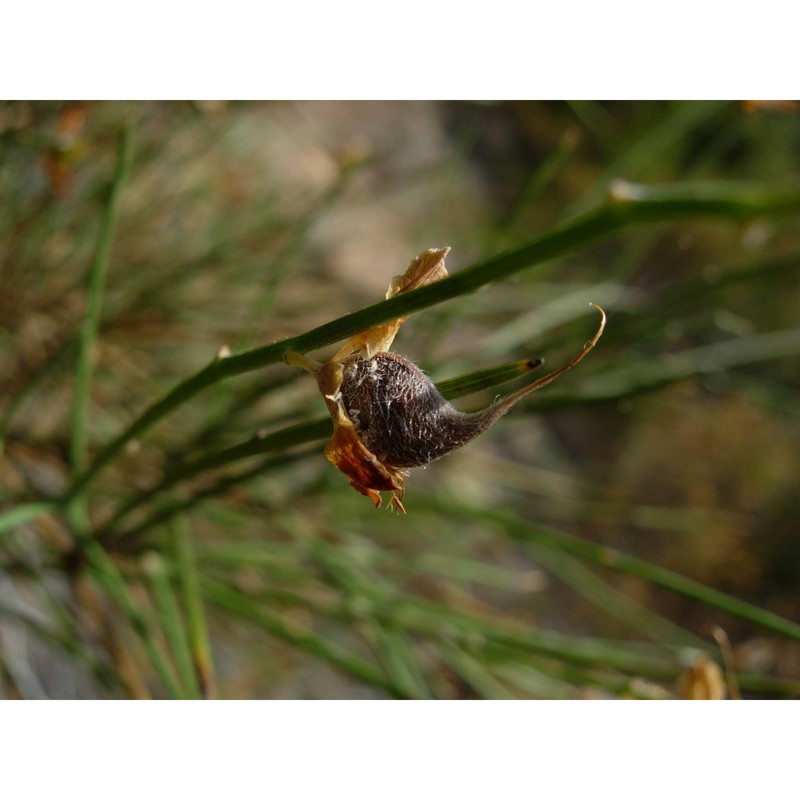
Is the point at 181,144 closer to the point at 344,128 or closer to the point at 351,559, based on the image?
the point at 351,559

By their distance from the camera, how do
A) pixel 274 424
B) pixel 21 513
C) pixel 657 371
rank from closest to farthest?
pixel 21 513
pixel 274 424
pixel 657 371

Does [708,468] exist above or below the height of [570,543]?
above

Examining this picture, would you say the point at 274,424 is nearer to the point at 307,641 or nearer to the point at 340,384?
the point at 307,641

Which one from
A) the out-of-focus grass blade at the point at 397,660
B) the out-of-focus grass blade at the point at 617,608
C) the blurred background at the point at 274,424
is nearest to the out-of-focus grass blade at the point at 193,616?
the blurred background at the point at 274,424

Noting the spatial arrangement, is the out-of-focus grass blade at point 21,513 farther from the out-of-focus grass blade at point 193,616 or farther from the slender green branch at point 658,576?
the slender green branch at point 658,576

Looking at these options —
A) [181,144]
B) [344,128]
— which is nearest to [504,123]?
[344,128]

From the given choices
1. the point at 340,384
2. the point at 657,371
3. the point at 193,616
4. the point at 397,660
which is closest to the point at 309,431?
the point at 340,384
